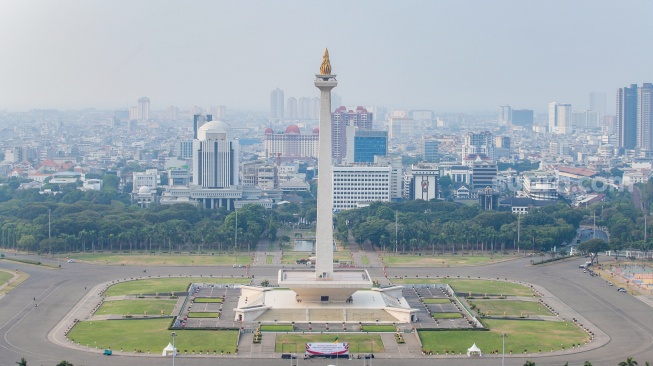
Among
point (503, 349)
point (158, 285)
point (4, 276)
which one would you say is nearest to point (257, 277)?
point (158, 285)

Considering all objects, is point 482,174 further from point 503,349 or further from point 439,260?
point 503,349

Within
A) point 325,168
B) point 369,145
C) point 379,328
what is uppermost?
point 369,145

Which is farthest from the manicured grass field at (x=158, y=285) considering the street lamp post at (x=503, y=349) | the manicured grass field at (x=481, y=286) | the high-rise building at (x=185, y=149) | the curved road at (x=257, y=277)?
the high-rise building at (x=185, y=149)

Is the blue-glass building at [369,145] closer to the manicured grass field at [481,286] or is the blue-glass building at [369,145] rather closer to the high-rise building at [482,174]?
the high-rise building at [482,174]

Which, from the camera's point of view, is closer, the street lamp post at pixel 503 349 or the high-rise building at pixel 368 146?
the street lamp post at pixel 503 349

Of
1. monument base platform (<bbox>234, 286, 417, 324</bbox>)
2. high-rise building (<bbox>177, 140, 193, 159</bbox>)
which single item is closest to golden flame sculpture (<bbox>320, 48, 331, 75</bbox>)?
monument base platform (<bbox>234, 286, 417, 324</bbox>)

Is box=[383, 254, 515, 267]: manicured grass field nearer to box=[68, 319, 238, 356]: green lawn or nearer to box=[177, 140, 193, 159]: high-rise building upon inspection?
box=[68, 319, 238, 356]: green lawn
